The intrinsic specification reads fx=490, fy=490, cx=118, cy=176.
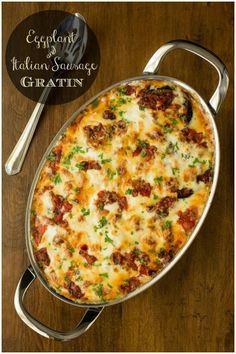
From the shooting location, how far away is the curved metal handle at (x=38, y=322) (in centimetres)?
297

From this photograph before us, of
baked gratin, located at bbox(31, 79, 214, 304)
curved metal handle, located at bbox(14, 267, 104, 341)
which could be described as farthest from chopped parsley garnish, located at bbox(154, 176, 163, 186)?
curved metal handle, located at bbox(14, 267, 104, 341)

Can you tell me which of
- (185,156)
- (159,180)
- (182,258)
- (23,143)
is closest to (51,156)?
(23,143)

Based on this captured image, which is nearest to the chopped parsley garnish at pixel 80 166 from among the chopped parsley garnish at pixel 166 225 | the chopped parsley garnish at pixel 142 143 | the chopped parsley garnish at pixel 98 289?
the chopped parsley garnish at pixel 142 143

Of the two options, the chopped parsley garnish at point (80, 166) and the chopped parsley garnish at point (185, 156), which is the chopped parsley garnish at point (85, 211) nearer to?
the chopped parsley garnish at point (80, 166)

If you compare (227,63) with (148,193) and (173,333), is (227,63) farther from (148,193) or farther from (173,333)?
(173,333)

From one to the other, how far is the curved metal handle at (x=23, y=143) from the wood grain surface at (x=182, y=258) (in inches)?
1.9

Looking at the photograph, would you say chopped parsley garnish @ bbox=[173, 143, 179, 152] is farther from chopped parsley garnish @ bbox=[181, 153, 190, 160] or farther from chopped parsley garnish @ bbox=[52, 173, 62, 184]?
chopped parsley garnish @ bbox=[52, 173, 62, 184]

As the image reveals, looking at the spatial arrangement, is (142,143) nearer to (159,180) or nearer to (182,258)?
(159,180)

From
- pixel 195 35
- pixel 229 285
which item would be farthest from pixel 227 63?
pixel 229 285

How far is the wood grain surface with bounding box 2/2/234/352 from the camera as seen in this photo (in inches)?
130

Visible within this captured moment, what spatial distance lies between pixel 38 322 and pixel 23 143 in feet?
3.88

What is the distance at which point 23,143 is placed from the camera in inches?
132

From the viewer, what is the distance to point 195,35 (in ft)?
11.1

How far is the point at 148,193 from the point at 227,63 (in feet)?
3.70
